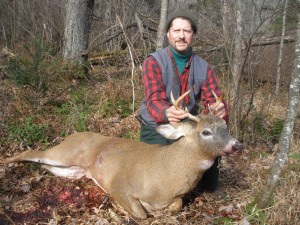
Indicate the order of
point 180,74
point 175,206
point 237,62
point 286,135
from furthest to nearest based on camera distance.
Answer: point 237,62 < point 180,74 < point 175,206 < point 286,135

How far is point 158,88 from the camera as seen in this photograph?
165 inches

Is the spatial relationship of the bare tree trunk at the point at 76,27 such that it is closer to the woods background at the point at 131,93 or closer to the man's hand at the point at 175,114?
the woods background at the point at 131,93

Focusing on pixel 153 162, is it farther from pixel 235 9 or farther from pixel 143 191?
pixel 235 9

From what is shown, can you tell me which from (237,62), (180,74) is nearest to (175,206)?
(180,74)

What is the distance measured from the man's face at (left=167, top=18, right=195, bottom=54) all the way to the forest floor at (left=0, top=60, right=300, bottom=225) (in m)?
1.68

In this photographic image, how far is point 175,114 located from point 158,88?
699mm

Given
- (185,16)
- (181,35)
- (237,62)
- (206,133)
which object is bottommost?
(206,133)

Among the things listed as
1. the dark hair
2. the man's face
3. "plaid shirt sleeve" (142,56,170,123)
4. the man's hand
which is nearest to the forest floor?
the man's hand

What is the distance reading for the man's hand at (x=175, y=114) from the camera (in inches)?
139

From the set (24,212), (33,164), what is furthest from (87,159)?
(24,212)

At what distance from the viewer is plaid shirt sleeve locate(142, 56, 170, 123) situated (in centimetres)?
401

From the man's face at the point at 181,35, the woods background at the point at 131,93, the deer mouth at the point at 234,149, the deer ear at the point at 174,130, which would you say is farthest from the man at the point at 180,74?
the woods background at the point at 131,93

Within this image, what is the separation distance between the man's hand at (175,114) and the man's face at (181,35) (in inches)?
37.9

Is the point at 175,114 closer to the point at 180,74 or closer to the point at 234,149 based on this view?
the point at 234,149
